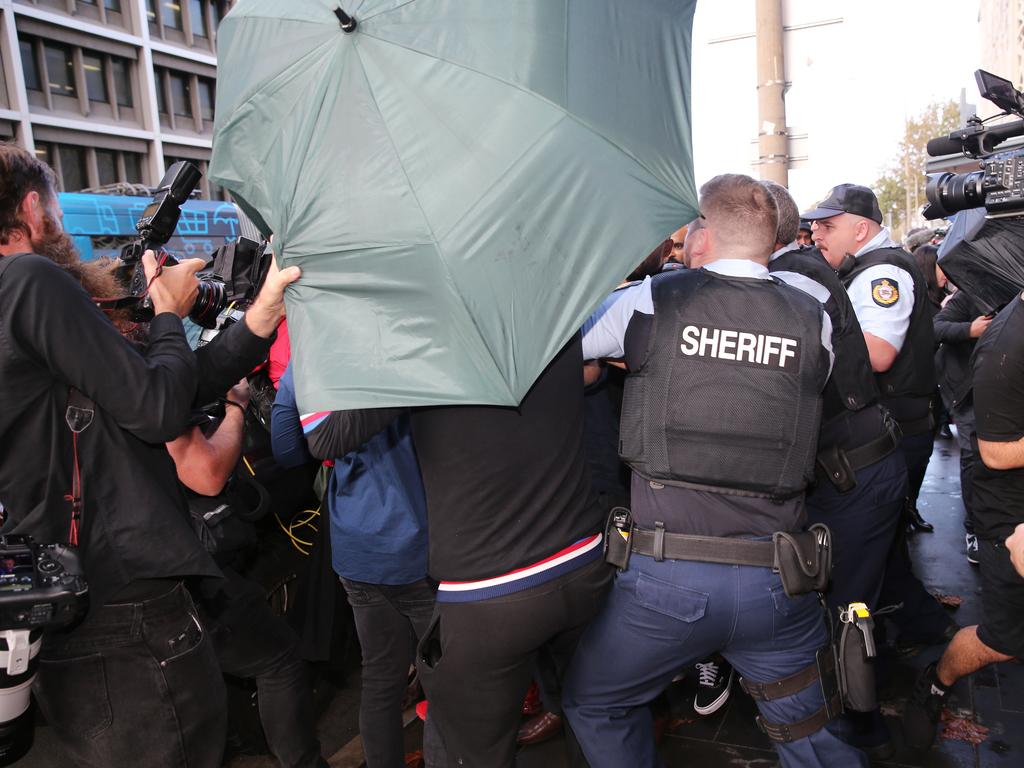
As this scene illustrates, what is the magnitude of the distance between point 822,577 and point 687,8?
64.2 inches

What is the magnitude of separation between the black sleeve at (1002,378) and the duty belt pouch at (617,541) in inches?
55.2

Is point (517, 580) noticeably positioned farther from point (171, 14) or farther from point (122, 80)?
point (171, 14)

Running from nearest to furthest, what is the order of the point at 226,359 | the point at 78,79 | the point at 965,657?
the point at 226,359
the point at 965,657
the point at 78,79

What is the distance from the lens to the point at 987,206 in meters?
3.18

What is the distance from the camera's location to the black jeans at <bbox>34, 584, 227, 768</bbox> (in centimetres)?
210

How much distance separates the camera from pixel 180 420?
2086mm

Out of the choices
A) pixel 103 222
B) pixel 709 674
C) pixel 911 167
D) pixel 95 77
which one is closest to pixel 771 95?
pixel 709 674

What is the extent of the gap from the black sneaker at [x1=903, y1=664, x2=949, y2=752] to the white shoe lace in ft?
2.76

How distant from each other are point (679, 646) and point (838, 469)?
1.46 m

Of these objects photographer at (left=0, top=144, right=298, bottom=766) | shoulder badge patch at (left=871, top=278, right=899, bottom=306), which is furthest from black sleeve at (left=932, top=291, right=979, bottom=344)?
photographer at (left=0, top=144, right=298, bottom=766)

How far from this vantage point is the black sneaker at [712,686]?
13.1 ft

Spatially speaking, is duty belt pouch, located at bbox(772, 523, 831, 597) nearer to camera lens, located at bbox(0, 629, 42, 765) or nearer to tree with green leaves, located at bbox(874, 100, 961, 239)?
camera lens, located at bbox(0, 629, 42, 765)

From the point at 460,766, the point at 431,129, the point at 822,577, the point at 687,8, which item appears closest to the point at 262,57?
the point at 431,129

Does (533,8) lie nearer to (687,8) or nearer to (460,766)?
(687,8)
